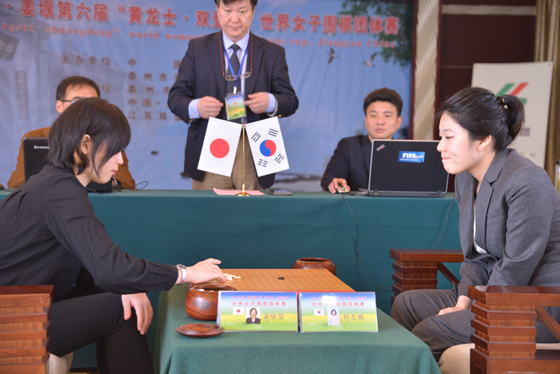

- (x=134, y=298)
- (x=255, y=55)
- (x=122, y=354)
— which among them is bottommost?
(x=122, y=354)

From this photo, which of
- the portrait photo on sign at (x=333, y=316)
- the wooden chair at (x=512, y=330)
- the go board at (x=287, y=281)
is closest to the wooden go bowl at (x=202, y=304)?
the go board at (x=287, y=281)

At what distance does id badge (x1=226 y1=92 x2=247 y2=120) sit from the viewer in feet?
7.53

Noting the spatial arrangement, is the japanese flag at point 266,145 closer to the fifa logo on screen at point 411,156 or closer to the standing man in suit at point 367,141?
the fifa logo on screen at point 411,156

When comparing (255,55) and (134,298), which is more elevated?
(255,55)

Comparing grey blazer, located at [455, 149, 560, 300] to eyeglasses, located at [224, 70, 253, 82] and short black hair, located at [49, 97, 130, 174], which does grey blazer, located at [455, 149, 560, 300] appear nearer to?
short black hair, located at [49, 97, 130, 174]

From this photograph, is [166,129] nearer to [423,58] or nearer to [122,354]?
[423,58]

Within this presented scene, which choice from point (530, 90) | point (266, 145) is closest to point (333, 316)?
point (266, 145)

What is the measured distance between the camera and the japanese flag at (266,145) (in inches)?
92.0

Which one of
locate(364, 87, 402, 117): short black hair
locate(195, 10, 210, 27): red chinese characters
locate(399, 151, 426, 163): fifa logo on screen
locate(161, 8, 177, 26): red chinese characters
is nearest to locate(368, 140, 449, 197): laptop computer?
locate(399, 151, 426, 163): fifa logo on screen

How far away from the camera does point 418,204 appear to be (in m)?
2.29

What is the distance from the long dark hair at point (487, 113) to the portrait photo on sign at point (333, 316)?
0.71 meters

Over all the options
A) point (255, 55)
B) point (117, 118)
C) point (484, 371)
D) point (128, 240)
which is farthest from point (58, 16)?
point (484, 371)

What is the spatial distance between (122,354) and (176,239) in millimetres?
840

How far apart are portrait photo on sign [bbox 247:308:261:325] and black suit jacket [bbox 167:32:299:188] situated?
4.70 feet
